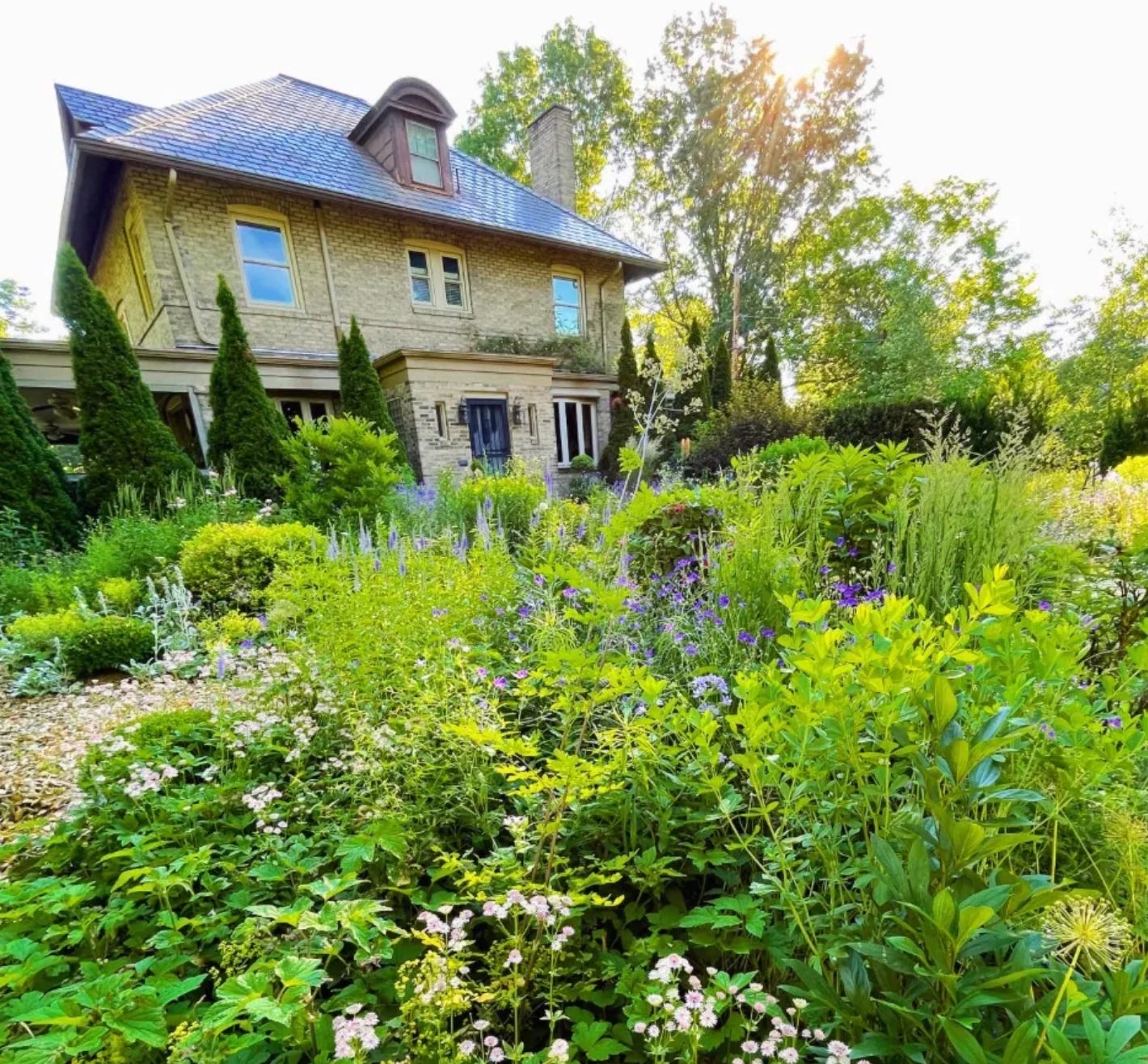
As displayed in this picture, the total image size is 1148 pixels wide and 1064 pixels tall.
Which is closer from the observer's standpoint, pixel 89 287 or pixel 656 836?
pixel 656 836

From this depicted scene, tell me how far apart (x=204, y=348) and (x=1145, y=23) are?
16.6m

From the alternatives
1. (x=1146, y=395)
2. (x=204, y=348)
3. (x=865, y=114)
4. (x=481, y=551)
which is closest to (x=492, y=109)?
(x=865, y=114)

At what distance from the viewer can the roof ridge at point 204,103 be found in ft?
28.1

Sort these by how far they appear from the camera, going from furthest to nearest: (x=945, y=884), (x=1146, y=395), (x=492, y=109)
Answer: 1. (x=492, y=109)
2. (x=1146, y=395)
3. (x=945, y=884)

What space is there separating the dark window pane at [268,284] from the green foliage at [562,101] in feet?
45.0

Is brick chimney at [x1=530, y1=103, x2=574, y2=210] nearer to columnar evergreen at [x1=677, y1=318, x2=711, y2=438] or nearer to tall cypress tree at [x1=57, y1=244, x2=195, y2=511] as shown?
columnar evergreen at [x1=677, y1=318, x2=711, y2=438]

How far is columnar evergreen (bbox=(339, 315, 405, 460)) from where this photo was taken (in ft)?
28.5

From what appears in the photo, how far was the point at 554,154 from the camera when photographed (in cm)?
1473

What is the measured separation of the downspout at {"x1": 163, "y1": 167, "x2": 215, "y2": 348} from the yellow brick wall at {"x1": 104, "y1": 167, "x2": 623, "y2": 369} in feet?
0.15

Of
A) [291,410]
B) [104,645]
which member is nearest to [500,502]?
[104,645]

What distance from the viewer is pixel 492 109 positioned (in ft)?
65.6

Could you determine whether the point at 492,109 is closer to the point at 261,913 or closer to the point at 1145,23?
the point at 1145,23

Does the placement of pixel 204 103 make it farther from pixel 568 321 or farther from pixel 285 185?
pixel 568 321

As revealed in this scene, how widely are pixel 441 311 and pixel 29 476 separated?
747 cm
